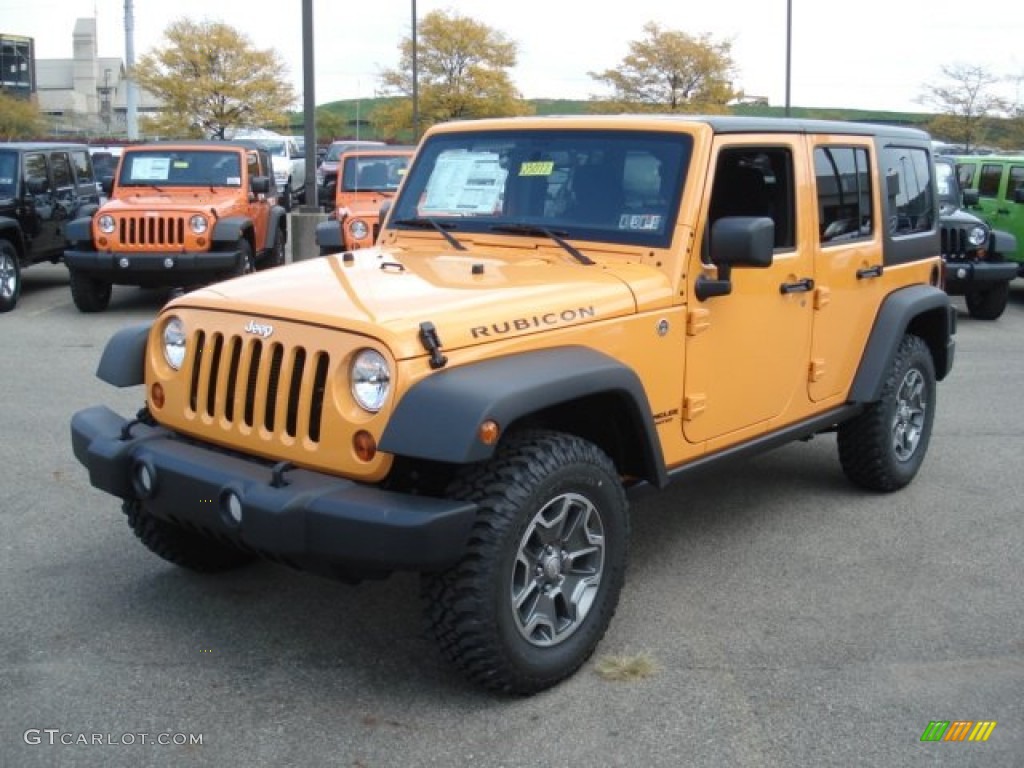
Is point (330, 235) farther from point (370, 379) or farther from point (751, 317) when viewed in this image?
point (370, 379)

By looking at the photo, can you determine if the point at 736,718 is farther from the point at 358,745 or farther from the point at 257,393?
the point at 257,393

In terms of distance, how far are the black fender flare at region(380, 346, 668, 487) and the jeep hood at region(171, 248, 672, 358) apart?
12 cm

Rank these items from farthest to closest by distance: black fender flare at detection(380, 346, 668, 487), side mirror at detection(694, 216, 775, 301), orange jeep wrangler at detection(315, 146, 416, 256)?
orange jeep wrangler at detection(315, 146, 416, 256)
side mirror at detection(694, 216, 775, 301)
black fender flare at detection(380, 346, 668, 487)

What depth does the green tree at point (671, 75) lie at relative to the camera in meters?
39.7

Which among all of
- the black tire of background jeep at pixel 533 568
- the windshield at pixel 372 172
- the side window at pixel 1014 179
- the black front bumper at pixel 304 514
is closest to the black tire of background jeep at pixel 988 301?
the side window at pixel 1014 179

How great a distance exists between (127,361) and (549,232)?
1682mm

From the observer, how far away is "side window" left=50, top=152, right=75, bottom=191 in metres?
13.7

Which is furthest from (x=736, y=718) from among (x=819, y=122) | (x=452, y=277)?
(x=819, y=122)

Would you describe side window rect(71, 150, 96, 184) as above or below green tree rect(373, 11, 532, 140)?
below

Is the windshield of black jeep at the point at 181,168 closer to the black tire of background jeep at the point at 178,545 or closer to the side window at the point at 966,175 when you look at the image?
the black tire of background jeep at the point at 178,545

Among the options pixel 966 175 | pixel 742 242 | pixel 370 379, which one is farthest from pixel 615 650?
pixel 966 175

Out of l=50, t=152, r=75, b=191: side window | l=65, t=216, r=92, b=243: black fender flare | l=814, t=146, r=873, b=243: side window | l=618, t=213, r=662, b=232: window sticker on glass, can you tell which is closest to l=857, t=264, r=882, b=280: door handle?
l=814, t=146, r=873, b=243: side window

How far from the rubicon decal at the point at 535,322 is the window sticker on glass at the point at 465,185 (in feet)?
3.54

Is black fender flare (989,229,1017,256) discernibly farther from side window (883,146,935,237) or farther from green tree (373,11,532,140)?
green tree (373,11,532,140)
